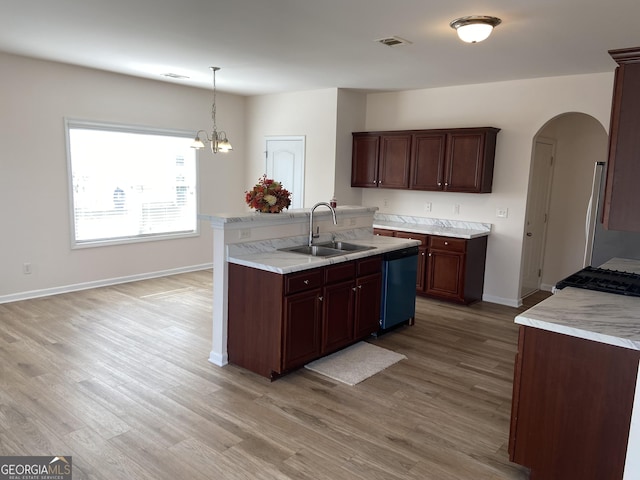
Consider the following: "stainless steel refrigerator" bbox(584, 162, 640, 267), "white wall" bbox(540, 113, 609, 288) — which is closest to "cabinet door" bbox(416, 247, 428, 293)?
"stainless steel refrigerator" bbox(584, 162, 640, 267)

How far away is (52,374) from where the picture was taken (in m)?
3.47

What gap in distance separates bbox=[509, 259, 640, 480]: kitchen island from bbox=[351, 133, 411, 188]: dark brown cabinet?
397 centimetres

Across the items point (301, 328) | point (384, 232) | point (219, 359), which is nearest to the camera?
point (301, 328)

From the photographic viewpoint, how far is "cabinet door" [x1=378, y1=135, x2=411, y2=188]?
6.14 meters

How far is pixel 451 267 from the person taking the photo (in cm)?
559

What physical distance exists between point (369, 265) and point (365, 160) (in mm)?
2726

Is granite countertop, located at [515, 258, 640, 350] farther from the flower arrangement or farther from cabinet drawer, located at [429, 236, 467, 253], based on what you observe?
cabinet drawer, located at [429, 236, 467, 253]

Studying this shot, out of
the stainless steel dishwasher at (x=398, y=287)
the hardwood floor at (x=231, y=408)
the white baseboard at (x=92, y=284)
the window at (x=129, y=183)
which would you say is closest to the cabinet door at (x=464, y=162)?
the stainless steel dishwasher at (x=398, y=287)

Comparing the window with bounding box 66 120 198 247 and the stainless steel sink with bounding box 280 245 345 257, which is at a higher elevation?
the window with bounding box 66 120 198 247

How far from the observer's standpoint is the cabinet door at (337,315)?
3.77 meters

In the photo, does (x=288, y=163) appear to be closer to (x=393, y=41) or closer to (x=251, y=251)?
(x=393, y=41)

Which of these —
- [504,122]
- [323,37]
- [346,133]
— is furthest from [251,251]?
[504,122]

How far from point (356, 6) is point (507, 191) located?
11.1ft

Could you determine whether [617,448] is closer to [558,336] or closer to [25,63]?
[558,336]
